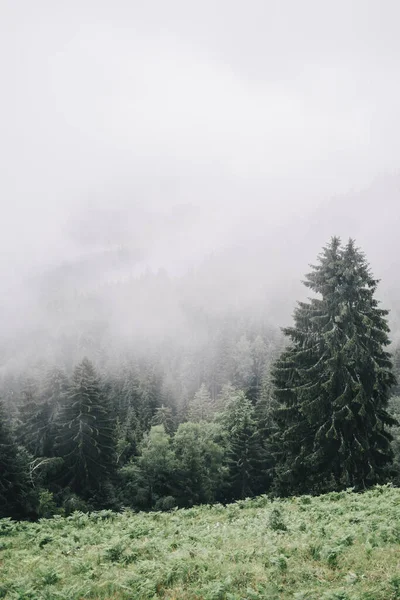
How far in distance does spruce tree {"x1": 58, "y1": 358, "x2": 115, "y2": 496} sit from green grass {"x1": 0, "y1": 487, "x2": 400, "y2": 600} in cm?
2784

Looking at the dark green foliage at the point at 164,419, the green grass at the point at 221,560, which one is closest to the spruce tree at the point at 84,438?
the green grass at the point at 221,560

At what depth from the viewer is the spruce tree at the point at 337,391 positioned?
1900 cm

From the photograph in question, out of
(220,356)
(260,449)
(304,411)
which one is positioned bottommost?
(260,449)

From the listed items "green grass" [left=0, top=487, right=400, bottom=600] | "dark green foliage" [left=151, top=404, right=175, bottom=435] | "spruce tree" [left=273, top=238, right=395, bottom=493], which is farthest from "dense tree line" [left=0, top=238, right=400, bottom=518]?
"green grass" [left=0, top=487, right=400, bottom=600]

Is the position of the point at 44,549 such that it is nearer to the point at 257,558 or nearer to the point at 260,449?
the point at 257,558

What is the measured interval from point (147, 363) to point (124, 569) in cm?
18848

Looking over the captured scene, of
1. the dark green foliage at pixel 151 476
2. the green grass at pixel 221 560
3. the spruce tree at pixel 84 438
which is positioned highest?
the spruce tree at pixel 84 438

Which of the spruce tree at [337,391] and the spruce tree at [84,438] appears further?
the spruce tree at [84,438]

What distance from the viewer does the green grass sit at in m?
6.99

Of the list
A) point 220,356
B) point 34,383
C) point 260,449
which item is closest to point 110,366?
point 220,356

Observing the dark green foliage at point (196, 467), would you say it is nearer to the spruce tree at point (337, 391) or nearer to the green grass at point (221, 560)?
the spruce tree at point (337, 391)

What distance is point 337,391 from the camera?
786 inches

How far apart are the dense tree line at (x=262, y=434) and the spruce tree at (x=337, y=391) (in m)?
0.06

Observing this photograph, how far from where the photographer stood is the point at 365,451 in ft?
61.3
